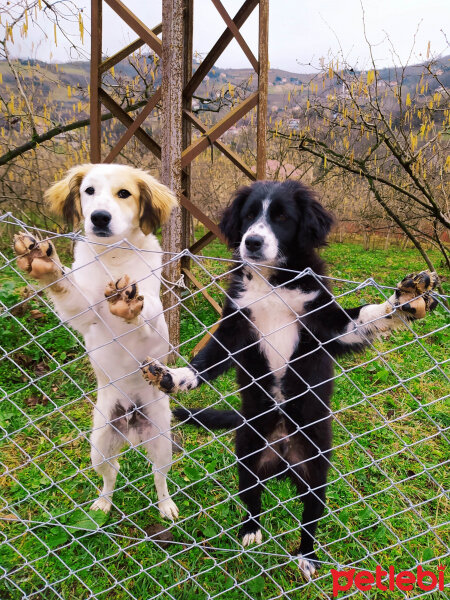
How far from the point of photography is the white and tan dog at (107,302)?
5.68ft

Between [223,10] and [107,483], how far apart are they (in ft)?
11.7

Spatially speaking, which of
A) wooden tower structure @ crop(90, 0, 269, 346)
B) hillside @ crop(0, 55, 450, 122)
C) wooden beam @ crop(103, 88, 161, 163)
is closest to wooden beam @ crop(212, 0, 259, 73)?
wooden tower structure @ crop(90, 0, 269, 346)

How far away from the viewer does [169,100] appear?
9.84ft

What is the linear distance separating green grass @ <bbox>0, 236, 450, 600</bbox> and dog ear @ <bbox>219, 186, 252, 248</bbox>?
0.58m

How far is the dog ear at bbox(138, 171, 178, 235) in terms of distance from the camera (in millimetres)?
2000

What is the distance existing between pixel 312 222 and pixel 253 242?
0.33 metres

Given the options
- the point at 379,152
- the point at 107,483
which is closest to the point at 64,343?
the point at 107,483

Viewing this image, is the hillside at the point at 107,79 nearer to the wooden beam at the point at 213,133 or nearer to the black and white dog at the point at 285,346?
the wooden beam at the point at 213,133

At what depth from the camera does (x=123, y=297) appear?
134 centimetres

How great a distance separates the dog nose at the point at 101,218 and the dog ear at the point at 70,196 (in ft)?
1.14

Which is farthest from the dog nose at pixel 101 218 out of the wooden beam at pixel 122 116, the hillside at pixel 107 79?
the hillside at pixel 107 79

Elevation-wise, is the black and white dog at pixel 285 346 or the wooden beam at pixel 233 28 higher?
the wooden beam at pixel 233 28

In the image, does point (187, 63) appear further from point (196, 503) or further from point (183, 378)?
point (196, 503)

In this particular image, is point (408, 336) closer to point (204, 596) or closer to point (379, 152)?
point (204, 596)
